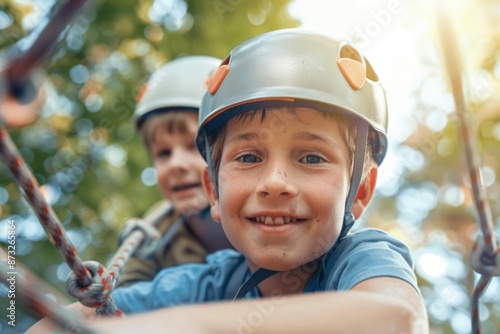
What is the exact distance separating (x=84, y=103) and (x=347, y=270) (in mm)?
3954

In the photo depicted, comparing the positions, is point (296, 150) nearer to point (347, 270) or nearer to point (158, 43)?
point (347, 270)

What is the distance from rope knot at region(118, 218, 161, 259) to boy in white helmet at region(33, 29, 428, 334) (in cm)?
66

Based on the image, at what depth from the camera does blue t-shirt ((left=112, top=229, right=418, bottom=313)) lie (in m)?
1.68

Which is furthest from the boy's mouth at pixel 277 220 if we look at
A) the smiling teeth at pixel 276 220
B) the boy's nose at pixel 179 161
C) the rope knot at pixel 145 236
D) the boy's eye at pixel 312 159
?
the boy's nose at pixel 179 161

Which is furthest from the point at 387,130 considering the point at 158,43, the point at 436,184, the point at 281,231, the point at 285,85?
the point at 436,184

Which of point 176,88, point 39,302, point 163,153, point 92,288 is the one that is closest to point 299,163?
point 92,288

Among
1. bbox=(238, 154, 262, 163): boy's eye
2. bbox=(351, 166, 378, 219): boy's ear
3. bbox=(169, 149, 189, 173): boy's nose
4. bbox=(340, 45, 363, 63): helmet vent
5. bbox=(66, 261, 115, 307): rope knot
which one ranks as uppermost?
bbox=(340, 45, 363, 63): helmet vent

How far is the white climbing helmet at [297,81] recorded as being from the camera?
6.61 ft

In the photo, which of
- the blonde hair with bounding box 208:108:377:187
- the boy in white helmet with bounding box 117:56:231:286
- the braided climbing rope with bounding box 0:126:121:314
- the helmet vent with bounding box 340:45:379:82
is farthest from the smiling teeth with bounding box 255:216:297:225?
the boy in white helmet with bounding box 117:56:231:286

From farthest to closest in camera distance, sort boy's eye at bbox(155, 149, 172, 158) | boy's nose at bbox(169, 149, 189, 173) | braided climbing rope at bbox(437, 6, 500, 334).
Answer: boy's eye at bbox(155, 149, 172, 158) < boy's nose at bbox(169, 149, 189, 173) < braided climbing rope at bbox(437, 6, 500, 334)

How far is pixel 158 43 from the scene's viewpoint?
533 cm

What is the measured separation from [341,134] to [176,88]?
6.28ft

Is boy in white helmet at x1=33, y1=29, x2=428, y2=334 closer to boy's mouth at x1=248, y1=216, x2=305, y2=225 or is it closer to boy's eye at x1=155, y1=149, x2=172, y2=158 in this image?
boy's mouth at x1=248, y1=216, x2=305, y2=225

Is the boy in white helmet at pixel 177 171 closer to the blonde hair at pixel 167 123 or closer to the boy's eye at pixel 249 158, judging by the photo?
the blonde hair at pixel 167 123
